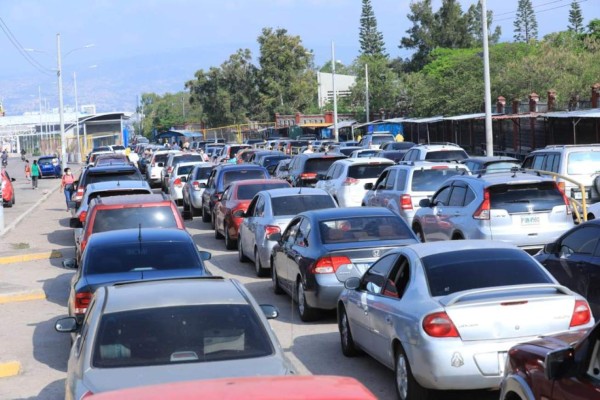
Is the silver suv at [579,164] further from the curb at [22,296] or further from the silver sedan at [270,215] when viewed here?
the curb at [22,296]

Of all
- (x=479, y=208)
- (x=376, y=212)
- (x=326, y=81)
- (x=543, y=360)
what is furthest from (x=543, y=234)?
(x=326, y=81)

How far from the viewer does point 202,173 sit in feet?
107

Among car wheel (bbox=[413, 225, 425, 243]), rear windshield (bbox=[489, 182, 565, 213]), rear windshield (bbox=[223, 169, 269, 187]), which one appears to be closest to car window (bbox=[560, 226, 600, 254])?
rear windshield (bbox=[489, 182, 565, 213])

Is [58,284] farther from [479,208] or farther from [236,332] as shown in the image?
[236,332]

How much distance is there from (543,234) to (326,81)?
401 ft

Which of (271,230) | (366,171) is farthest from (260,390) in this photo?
(366,171)

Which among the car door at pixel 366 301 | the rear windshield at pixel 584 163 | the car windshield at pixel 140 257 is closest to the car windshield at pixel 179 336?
the car door at pixel 366 301

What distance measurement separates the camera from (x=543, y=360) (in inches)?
256

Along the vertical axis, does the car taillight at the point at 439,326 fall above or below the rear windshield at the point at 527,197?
below

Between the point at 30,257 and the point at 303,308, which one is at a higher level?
the point at 303,308

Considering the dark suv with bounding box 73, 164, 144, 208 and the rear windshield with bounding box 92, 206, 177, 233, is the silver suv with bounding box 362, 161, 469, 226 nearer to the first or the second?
the dark suv with bounding box 73, 164, 144, 208

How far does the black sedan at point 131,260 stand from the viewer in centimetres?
1162

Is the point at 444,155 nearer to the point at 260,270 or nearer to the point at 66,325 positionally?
the point at 260,270

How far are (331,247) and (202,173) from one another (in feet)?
64.4
